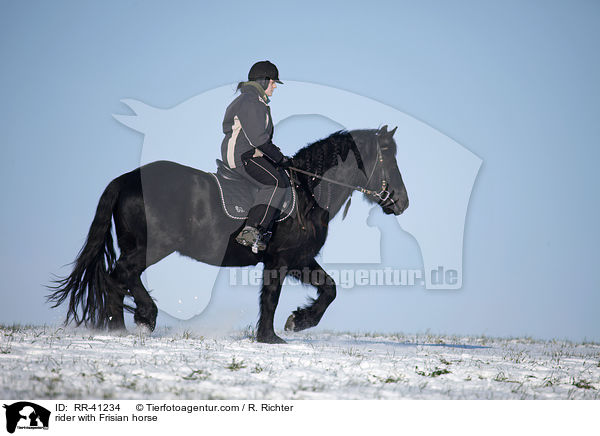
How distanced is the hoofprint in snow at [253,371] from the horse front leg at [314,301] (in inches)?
36.1

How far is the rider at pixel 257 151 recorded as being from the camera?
8.05 metres

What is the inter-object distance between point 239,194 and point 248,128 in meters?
1.01

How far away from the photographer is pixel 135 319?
27.7 feet

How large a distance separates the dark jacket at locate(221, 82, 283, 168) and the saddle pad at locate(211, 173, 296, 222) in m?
0.30

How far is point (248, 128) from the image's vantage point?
8.02 metres

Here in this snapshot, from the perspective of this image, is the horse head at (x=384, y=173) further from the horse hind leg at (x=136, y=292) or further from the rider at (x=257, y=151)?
the horse hind leg at (x=136, y=292)

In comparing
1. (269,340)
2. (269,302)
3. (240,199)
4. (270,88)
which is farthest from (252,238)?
(270,88)

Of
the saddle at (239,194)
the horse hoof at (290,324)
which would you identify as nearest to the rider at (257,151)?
the saddle at (239,194)

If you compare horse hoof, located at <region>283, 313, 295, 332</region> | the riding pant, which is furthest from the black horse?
horse hoof, located at <region>283, 313, 295, 332</region>
